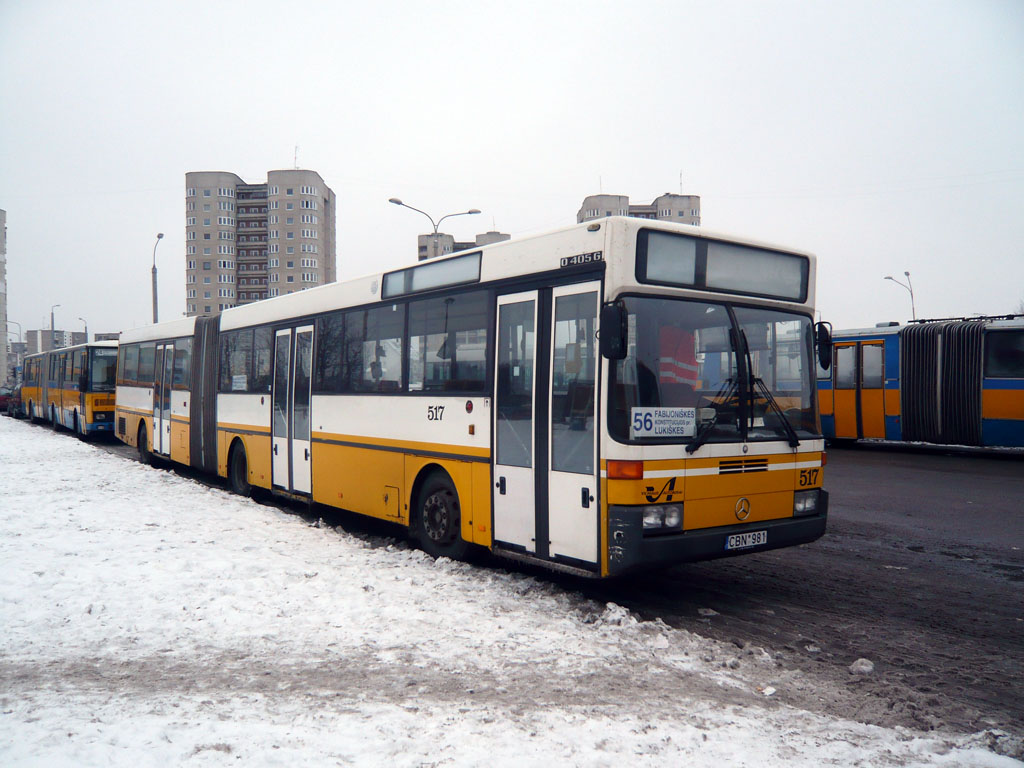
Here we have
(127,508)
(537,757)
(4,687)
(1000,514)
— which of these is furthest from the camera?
(1000,514)

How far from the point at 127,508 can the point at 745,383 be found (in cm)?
813

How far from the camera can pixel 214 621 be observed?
19.5ft

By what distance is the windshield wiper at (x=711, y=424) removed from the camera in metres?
6.23

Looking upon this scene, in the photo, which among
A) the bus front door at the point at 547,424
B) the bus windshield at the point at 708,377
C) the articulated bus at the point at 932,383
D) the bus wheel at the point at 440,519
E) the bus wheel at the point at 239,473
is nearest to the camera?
the bus windshield at the point at 708,377

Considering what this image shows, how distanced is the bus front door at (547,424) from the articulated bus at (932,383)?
13.9m

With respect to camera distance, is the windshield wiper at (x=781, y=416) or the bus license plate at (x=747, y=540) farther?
the windshield wiper at (x=781, y=416)

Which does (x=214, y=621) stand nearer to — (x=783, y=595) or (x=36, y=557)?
(x=36, y=557)

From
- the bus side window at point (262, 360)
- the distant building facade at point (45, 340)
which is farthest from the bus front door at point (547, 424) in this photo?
the distant building facade at point (45, 340)

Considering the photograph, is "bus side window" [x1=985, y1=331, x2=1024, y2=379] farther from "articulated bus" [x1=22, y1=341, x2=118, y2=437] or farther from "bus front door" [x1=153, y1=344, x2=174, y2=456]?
"articulated bus" [x1=22, y1=341, x2=118, y2=437]

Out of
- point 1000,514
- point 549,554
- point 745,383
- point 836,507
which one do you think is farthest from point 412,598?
point 1000,514

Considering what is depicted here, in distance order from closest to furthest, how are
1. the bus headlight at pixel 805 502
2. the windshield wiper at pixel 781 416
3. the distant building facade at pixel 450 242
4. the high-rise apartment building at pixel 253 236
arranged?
the windshield wiper at pixel 781 416 < the bus headlight at pixel 805 502 < the distant building facade at pixel 450 242 < the high-rise apartment building at pixel 253 236

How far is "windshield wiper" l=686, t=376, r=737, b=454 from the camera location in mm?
6230

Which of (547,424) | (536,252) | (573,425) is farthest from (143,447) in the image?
(573,425)

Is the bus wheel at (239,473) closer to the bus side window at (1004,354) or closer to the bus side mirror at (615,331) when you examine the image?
the bus side mirror at (615,331)
